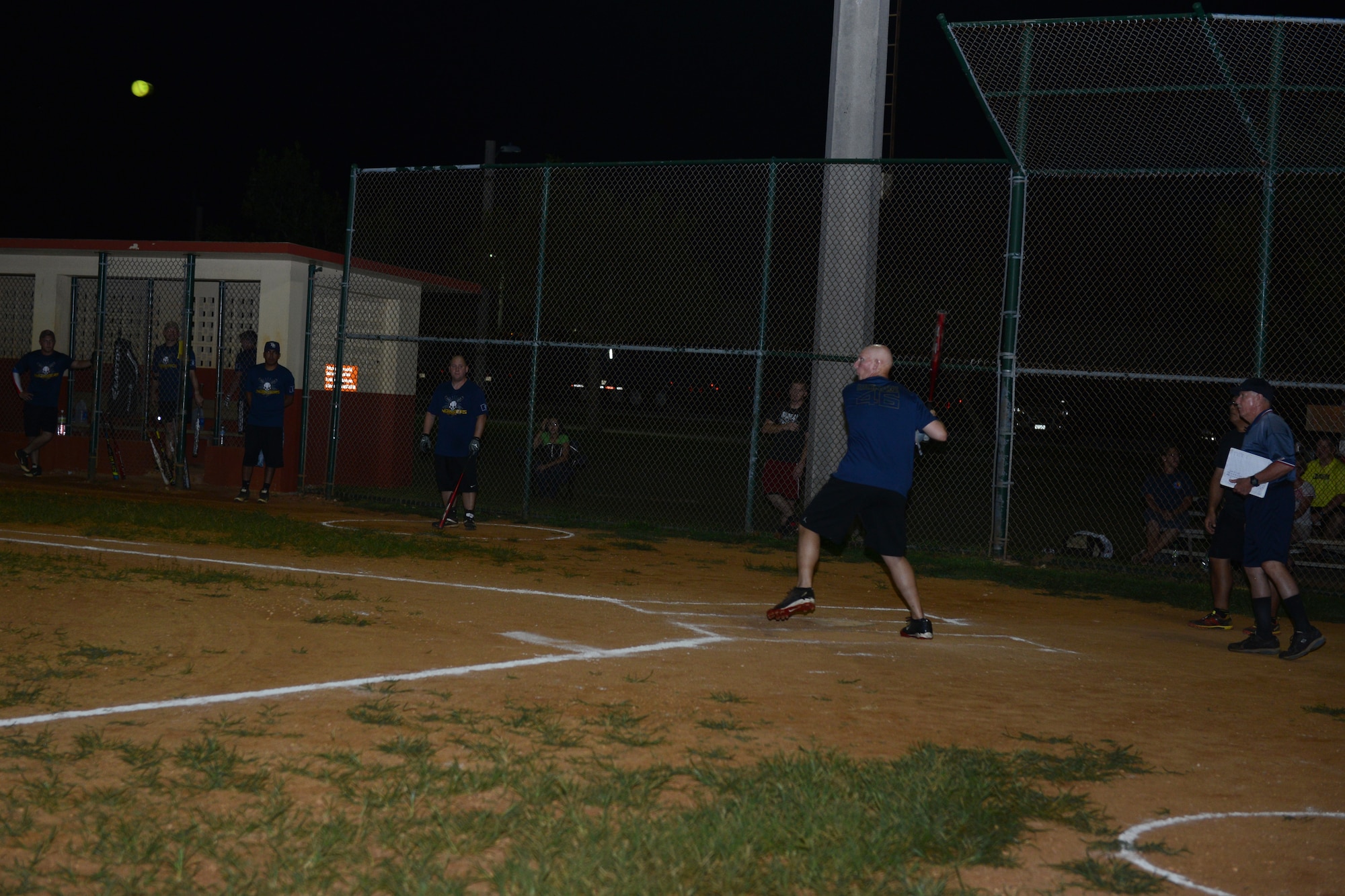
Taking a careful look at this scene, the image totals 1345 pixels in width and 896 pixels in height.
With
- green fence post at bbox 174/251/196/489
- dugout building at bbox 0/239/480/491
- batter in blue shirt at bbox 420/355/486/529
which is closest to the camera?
batter in blue shirt at bbox 420/355/486/529

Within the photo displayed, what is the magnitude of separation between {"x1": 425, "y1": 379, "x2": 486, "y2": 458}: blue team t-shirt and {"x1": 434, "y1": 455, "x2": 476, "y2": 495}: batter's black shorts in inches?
3.0

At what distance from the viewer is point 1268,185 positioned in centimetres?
1118

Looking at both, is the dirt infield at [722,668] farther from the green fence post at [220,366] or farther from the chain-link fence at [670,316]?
the green fence post at [220,366]

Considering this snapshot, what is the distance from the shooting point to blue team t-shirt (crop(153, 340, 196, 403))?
16422 millimetres

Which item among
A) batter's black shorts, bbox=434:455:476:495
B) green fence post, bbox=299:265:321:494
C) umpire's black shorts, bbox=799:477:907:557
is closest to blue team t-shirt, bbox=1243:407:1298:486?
umpire's black shorts, bbox=799:477:907:557

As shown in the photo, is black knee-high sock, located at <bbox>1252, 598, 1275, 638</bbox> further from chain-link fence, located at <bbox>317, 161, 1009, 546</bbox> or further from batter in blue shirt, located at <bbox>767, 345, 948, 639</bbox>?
chain-link fence, located at <bbox>317, 161, 1009, 546</bbox>

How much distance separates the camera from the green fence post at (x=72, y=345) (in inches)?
688

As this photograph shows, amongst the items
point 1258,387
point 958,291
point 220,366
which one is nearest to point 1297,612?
point 1258,387

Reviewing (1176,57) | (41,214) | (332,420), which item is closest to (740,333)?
(332,420)

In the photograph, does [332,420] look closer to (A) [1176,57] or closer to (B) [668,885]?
(A) [1176,57]

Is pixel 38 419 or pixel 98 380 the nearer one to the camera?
pixel 38 419

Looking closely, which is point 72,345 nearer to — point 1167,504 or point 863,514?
point 863,514

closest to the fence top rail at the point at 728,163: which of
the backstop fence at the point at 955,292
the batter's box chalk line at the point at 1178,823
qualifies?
the backstop fence at the point at 955,292

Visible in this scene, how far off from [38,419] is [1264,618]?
15124 millimetres
